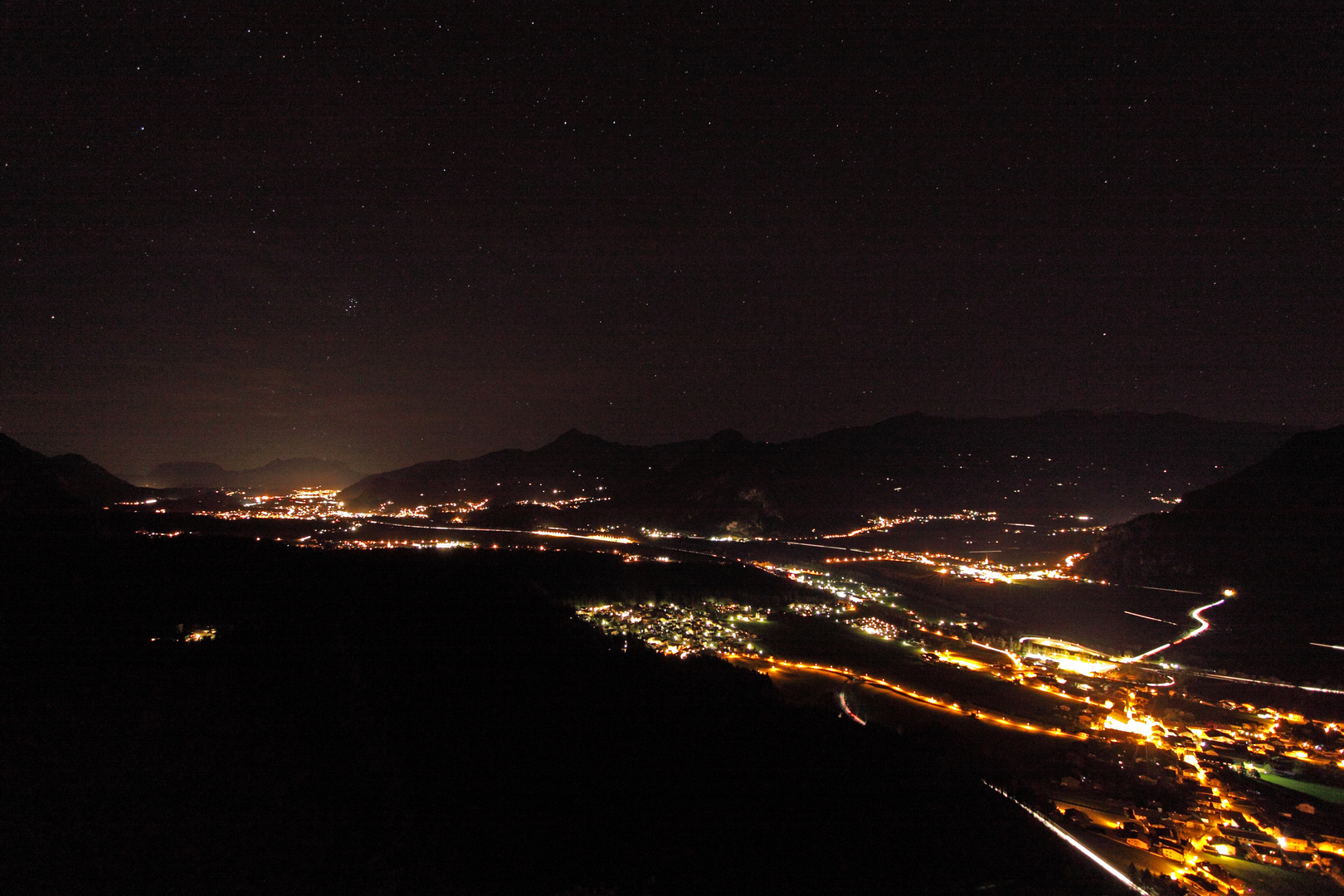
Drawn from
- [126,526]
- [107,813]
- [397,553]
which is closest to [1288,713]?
[107,813]

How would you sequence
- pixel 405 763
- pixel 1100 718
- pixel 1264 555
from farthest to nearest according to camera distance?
pixel 1264 555 < pixel 1100 718 < pixel 405 763

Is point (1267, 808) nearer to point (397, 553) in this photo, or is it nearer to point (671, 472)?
point (397, 553)

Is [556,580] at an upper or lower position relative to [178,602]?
lower

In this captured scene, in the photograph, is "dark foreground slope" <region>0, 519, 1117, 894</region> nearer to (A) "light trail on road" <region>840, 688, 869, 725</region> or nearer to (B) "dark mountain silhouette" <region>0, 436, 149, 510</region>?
(A) "light trail on road" <region>840, 688, 869, 725</region>

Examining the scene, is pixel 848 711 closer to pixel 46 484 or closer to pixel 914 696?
pixel 914 696

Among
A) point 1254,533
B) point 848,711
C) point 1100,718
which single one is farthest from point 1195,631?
point 848,711

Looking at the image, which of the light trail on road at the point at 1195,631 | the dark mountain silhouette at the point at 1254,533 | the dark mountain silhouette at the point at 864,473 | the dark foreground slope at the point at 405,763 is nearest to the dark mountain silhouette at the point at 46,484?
the dark foreground slope at the point at 405,763
